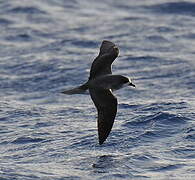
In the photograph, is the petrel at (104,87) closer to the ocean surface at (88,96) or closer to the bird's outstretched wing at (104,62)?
the bird's outstretched wing at (104,62)

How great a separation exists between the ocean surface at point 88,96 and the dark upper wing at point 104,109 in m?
0.53

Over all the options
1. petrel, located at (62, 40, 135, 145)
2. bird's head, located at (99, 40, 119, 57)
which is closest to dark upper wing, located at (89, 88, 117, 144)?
petrel, located at (62, 40, 135, 145)

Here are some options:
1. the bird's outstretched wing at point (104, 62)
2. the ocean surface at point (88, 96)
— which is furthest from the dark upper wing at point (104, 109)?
the bird's outstretched wing at point (104, 62)

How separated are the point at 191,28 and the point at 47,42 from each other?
4.50 meters

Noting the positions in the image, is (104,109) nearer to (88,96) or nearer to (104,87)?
(104,87)

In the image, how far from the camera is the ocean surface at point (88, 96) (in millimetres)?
12047

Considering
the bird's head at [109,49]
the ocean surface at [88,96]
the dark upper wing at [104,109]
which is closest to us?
the dark upper wing at [104,109]

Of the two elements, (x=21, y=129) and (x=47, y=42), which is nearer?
(x=21, y=129)

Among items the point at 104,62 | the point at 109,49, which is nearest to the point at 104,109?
the point at 104,62

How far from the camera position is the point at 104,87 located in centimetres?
1261

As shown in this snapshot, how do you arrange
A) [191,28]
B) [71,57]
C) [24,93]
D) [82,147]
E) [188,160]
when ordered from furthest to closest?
[191,28], [71,57], [24,93], [82,147], [188,160]

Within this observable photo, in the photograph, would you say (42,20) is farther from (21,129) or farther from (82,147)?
(82,147)

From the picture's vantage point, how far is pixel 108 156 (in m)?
12.3

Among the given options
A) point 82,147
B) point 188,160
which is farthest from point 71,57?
point 188,160
